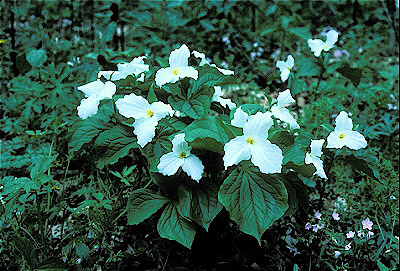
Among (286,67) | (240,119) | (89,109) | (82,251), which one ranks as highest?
(240,119)

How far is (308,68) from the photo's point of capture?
223 centimetres

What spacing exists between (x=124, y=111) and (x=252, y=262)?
846 mm

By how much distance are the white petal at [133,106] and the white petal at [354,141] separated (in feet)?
2.49

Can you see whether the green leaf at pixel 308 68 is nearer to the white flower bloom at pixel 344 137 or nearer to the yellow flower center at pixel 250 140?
the white flower bloom at pixel 344 137

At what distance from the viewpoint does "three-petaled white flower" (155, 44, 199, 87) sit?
1.49 meters

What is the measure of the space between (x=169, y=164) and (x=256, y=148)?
302 mm

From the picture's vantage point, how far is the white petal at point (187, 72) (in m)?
1.50

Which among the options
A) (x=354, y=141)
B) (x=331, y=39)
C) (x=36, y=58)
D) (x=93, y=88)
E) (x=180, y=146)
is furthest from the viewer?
(x=36, y=58)

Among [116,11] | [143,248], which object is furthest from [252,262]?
[116,11]

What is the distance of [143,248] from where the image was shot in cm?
158

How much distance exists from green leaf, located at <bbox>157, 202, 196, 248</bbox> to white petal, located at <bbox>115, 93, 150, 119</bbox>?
36 centimetres

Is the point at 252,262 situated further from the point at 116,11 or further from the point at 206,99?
the point at 116,11

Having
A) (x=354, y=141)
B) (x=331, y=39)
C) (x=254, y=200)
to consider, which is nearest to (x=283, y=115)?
(x=354, y=141)

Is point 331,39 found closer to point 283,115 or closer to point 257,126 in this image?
point 283,115
